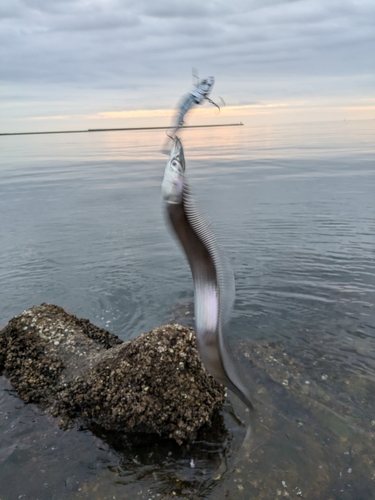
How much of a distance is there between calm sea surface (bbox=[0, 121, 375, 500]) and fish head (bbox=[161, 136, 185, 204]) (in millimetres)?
2726

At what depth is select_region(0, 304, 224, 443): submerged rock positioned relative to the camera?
4.58 m

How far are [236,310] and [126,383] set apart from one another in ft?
11.0

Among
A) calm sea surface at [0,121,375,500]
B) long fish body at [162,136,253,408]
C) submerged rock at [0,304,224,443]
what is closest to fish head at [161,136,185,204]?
long fish body at [162,136,253,408]

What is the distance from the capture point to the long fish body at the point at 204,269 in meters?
3.10

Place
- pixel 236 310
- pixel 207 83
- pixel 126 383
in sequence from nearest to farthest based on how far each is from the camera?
pixel 207 83 < pixel 126 383 < pixel 236 310

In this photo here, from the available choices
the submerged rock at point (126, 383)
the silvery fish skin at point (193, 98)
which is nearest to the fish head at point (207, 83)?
the silvery fish skin at point (193, 98)

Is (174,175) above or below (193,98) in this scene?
below

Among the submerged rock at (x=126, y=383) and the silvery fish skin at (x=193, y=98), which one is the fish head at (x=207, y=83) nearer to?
the silvery fish skin at (x=193, y=98)

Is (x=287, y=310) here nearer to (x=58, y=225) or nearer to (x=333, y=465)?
(x=333, y=465)

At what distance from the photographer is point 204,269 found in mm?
3604

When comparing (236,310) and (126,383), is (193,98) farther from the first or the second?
(236,310)

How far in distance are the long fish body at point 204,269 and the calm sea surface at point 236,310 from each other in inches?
40.5

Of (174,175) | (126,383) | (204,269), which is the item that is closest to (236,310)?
(126,383)

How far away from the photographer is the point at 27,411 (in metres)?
5.05
